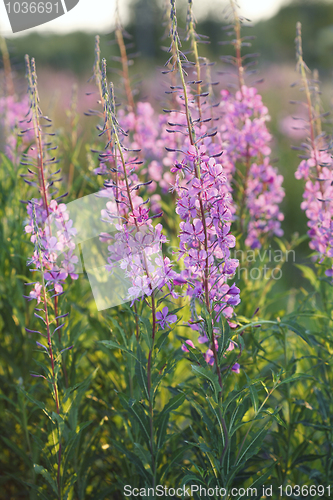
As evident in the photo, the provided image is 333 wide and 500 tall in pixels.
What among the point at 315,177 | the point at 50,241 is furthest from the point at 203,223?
the point at 315,177

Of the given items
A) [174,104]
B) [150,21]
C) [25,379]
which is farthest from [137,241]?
[150,21]

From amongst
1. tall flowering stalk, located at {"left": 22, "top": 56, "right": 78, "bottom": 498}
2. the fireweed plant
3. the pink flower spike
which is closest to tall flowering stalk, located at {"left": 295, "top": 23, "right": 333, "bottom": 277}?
the fireweed plant

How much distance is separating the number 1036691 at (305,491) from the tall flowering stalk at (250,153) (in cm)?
133

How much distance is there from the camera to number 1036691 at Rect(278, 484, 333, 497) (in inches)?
71.7

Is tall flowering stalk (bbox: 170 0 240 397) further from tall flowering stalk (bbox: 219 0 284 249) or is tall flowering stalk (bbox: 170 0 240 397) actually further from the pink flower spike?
tall flowering stalk (bbox: 219 0 284 249)

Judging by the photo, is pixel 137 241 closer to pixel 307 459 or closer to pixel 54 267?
pixel 54 267

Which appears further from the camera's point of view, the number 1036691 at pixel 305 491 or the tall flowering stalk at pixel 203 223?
the number 1036691 at pixel 305 491

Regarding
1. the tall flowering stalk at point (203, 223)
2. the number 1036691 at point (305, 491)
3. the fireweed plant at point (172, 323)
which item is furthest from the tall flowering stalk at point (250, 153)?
the number 1036691 at point (305, 491)

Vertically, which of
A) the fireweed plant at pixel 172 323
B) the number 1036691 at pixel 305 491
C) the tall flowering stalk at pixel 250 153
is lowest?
the number 1036691 at pixel 305 491

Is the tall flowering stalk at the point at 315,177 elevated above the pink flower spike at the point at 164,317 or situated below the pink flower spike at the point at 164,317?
above

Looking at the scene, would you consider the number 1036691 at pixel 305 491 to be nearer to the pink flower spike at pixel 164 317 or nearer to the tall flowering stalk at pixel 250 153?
the pink flower spike at pixel 164 317

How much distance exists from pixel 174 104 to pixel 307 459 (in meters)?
2.35

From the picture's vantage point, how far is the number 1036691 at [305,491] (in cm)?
182

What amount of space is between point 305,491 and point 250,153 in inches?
74.5
